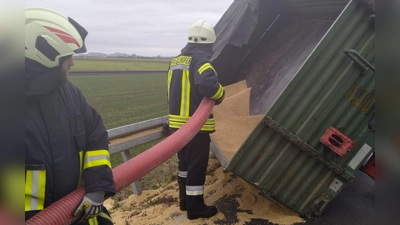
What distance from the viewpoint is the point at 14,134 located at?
1.17 m

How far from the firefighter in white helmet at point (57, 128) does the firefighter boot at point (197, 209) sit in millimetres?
1692

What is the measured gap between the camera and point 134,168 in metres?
2.29

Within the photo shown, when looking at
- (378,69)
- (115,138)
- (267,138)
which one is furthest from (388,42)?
(115,138)

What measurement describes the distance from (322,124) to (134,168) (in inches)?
Result: 69.5

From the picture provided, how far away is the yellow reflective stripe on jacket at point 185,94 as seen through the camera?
12.1 ft

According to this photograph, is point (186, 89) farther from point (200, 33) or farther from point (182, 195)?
point (182, 195)

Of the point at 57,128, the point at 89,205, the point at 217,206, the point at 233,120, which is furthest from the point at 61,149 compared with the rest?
the point at 233,120

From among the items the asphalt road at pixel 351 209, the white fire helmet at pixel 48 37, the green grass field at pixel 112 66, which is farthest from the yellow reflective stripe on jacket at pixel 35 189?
the green grass field at pixel 112 66

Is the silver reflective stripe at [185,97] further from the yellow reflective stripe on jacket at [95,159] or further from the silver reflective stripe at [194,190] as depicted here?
the yellow reflective stripe on jacket at [95,159]

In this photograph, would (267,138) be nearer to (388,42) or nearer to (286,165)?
(286,165)

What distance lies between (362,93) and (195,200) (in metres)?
1.90

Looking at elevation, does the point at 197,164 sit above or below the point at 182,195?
above

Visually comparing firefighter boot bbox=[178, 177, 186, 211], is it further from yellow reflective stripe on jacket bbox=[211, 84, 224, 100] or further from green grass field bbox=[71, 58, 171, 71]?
green grass field bbox=[71, 58, 171, 71]

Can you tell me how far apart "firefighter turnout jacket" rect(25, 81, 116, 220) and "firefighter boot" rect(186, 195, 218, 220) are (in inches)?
68.8
